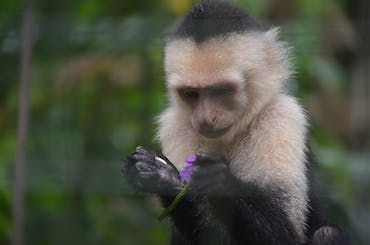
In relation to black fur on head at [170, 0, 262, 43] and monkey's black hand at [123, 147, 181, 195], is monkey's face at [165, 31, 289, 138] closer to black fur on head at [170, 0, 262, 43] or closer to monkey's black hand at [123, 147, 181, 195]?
black fur on head at [170, 0, 262, 43]

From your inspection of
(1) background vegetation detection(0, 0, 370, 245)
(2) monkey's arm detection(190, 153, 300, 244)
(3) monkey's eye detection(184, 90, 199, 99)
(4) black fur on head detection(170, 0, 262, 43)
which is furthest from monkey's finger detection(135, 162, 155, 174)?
(1) background vegetation detection(0, 0, 370, 245)

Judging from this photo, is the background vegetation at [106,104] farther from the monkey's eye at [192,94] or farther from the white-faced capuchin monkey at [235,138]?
the monkey's eye at [192,94]

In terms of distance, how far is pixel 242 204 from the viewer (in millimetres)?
2100

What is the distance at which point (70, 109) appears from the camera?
354 cm

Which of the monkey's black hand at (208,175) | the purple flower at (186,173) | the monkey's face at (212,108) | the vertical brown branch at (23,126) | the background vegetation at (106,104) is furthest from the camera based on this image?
the background vegetation at (106,104)

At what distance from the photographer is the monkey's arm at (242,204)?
77.3 inches

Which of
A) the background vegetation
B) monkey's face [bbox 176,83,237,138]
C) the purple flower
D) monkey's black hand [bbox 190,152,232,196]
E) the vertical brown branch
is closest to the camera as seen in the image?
monkey's black hand [bbox 190,152,232,196]

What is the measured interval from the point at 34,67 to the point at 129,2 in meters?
0.52

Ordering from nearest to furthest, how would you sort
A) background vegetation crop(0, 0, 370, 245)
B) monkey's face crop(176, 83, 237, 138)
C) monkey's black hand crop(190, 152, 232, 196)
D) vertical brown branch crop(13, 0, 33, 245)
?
monkey's black hand crop(190, 152, 232, 196)
monkey's face crop(176, 83, 237, 138)
vertical brown branch crop(13, 0, 33, 245)
background vegetation crop(0, 0, 370, 245)

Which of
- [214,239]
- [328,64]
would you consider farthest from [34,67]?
[214,239]

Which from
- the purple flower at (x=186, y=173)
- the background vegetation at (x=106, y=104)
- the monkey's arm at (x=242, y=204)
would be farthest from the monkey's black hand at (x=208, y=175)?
the background vegetation at (x=106, y=104)

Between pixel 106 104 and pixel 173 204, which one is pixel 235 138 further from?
pixel 106 104

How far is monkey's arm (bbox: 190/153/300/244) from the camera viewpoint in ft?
6.44

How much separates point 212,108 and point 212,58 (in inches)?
5.6
